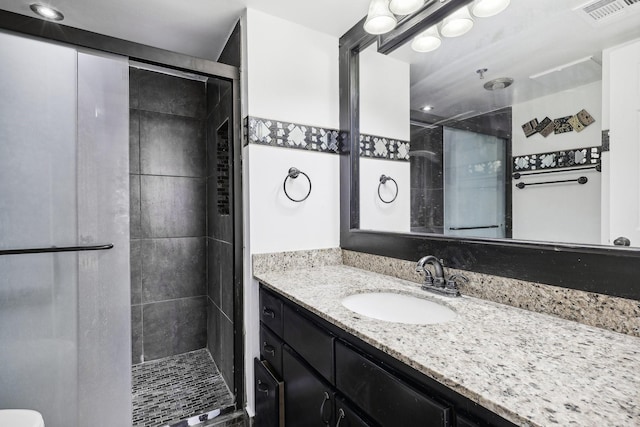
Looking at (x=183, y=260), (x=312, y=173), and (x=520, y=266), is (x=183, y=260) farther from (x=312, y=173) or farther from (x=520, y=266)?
(x=520, y=266)

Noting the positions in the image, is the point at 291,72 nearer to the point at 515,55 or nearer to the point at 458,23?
the point at 458,23

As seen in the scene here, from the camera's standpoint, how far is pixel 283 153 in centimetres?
163

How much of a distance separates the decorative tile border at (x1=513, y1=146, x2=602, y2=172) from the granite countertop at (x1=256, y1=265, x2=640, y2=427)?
0.48 m

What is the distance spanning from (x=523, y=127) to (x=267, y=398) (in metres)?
1.48

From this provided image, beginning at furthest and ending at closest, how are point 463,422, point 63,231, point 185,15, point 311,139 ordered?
point 311,139 < point 185,15 < point 63,231 < point 463,422

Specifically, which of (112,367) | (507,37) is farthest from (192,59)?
(112,367)

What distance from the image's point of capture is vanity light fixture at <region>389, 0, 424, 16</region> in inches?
51.1

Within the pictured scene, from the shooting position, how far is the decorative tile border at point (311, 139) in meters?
1.57

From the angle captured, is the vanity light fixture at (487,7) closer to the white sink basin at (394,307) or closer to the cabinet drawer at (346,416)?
the white sink basin at (394,307)

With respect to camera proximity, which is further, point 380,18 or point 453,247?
point 380,18

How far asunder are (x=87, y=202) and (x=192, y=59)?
33.4 inches

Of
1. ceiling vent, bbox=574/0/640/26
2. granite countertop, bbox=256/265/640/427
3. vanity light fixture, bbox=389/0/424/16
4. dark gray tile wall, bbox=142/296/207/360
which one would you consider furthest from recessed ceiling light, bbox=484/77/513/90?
dark gray tile wall, bbox=142/296/207/360

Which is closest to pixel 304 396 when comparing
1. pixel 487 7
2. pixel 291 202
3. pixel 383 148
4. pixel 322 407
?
pixel 322 407

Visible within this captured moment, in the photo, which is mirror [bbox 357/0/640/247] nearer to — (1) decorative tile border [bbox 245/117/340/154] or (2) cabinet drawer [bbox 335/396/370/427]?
(1) decorative tile border [bbox 245/117/340/154]
